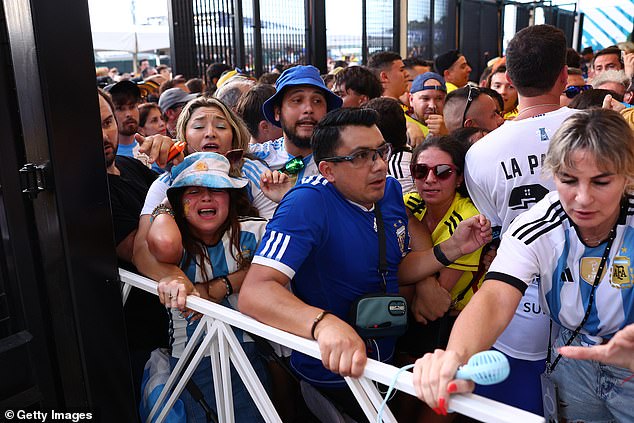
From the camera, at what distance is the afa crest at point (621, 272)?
170 cm

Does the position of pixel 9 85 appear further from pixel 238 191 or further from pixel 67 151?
pixel 238 191

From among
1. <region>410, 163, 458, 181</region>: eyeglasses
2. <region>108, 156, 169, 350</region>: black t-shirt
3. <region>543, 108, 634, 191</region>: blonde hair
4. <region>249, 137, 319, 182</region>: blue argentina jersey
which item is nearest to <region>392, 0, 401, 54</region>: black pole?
<region>249, 137, 319, 182</region>: blue argentina jersey

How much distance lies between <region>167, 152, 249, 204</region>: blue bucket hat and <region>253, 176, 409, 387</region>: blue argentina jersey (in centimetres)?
43

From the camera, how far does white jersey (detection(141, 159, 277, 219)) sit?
2.63m

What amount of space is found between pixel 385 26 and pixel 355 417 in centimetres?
1187

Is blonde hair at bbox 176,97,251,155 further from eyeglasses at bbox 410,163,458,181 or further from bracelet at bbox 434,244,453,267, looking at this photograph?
bracelet at bbox 434,244,453,267

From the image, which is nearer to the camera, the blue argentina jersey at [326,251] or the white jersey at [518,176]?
the blue argentina jersey at [326,251]

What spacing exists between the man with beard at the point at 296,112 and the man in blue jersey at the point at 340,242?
78cm

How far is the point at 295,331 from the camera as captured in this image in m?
1.86

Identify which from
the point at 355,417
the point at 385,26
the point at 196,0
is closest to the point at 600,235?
the point at 355,417

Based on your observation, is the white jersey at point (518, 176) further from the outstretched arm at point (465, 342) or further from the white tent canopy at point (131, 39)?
the white tent canopy at point (131, 39)

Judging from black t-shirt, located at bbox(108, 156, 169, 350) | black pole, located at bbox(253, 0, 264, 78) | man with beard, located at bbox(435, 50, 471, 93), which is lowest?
black t-shirt, located at bbox(108, 156, 169, 350)

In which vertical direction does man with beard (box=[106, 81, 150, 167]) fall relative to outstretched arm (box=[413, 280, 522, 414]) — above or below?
above

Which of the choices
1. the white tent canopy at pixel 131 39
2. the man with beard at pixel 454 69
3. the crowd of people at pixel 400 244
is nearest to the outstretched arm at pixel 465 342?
the crowd of people at pixel 400 244
